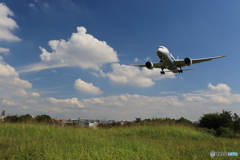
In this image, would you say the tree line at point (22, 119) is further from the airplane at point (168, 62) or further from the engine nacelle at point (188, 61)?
the engine nacelle at point (188, 61)

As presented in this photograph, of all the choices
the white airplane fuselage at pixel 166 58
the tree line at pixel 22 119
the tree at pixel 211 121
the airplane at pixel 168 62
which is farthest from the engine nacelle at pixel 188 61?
the tree line at pixel 22 119

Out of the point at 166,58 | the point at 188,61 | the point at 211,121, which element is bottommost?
the point at 211,121

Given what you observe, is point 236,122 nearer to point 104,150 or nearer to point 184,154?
point 184,154

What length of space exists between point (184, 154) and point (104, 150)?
127 inches

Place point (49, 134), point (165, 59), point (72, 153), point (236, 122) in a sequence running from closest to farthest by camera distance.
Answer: point (72, 153)
point (49, 134)
point (165, 59)
point (236, 122)

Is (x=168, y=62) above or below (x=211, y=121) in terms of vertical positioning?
above

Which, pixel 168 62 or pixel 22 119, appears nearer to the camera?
pixel 22 119

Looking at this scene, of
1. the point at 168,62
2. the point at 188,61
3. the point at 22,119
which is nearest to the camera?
the point at 22,119

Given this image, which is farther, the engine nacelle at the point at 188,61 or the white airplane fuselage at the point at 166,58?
the engine nacelle at the point at 188,61

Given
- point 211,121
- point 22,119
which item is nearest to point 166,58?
point 211,121

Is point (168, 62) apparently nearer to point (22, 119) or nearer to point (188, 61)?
point (188, 61)

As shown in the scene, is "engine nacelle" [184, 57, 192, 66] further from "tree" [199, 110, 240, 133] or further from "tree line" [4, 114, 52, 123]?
"tree line" [4, 114, 52, 123]

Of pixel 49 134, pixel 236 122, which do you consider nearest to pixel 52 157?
pixel 49 134

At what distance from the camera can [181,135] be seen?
49.9 ft
